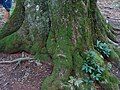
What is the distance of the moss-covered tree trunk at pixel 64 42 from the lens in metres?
5.51

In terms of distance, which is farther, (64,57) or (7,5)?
(7,5)

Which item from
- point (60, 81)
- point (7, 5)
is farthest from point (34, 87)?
point (7, 5)

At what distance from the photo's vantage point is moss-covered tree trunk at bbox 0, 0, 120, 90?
18.1ft

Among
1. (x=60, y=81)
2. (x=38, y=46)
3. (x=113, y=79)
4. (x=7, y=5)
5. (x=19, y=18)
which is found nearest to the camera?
(x=60, y=81)

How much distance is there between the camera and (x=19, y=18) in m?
6.72

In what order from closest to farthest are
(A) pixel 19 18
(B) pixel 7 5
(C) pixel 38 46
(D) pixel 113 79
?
(D) pixel 113 79 → (C) pixel 38 46 → (A) pixel 19 18 → (B) pixel 7 5

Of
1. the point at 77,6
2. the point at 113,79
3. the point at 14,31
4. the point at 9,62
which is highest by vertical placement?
the point at 77,6

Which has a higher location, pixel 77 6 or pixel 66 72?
pixel 77 6

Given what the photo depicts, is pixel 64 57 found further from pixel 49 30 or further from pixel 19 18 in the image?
pixel 19 18

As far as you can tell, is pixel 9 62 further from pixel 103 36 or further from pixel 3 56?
pixel 103 36

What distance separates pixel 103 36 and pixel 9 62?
7.62 ft

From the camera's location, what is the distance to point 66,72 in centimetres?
545

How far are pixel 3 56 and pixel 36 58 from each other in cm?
92

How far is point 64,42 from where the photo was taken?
5723 millimetres
